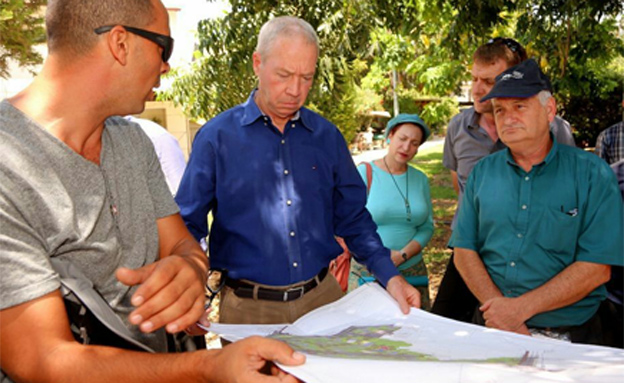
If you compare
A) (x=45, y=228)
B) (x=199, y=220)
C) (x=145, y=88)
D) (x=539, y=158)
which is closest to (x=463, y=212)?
(x=539, y=158)

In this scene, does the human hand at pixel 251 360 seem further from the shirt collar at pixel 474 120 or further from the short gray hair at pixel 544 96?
the shirt collar at pixel 474 120

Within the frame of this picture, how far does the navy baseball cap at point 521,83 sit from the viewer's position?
9.14ft

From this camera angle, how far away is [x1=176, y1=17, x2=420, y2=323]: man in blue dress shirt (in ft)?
9.53

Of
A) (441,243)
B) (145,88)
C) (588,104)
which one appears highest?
(145,88)

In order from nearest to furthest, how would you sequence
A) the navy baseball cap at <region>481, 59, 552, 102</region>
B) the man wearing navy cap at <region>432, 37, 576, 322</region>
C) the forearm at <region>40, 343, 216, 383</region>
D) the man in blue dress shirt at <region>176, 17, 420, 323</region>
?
the forearm at <region>40, 343, 216, 383</region> < the navy baseball cap at <region>481, 59, 552, 102</region> < the man in blue dress shirt at <region>176, 17, 420, 323</region> < the man wearing navy cap at <region>432, 37, 576, 322</region>

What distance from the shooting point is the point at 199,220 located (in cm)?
288

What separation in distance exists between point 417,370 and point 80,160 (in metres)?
1.04

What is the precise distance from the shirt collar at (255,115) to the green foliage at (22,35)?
8132 millimetres

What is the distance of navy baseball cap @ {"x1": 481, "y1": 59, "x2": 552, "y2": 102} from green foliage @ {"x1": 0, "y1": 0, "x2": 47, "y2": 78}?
902cm

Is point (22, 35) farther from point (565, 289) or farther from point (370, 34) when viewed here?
point (565, 289)

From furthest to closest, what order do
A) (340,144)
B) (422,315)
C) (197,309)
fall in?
(340,144), (422,315), (197,309)

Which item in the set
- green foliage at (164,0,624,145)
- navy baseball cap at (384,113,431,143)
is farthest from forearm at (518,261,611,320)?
green foliage at (164,0,624,145)

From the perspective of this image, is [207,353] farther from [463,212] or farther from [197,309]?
[463,212]

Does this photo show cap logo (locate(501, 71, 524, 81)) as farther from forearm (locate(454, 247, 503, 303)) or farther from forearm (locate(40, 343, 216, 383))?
forearm (locate(40, 343, 216, 383))
